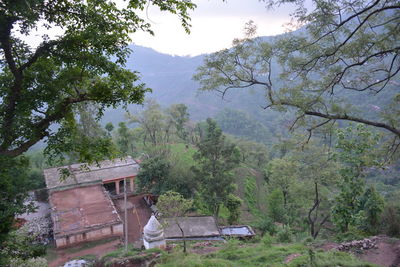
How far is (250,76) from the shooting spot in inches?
386

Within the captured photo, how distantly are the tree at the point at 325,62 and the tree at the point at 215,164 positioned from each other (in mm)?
7636

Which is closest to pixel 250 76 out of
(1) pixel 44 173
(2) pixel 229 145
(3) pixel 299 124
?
(3) pixel 299 124

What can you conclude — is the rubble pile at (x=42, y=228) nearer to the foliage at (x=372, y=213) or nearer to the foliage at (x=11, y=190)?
the foliage at (x=11, y=190)

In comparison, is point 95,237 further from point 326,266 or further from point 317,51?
point 317,51

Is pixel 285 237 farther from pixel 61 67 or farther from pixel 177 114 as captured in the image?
pixel 177 114

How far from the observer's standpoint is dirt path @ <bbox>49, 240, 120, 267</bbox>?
14500 millimetres

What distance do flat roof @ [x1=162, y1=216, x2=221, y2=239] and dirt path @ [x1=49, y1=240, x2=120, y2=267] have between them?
3.10 metres

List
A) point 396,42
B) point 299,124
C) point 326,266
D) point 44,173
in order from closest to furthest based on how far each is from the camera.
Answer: point 326,266
point 396,42
point 299,124
point 44,173

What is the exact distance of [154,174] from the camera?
20.1 metres

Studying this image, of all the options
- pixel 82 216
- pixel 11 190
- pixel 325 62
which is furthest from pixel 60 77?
pixel 82 216

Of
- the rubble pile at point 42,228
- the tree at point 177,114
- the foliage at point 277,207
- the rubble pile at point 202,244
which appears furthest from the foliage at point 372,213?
the tree at point 177,114

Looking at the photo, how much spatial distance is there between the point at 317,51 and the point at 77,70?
620 centimetres

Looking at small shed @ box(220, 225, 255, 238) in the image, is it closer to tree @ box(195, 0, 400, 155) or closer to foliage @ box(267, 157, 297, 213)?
foliage @ box(267, 157, 297, 213)

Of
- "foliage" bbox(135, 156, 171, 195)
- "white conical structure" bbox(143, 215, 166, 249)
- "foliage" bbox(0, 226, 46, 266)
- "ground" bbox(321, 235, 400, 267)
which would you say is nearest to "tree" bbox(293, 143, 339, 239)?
"ground" bbox(321, 235, 400, 267)
